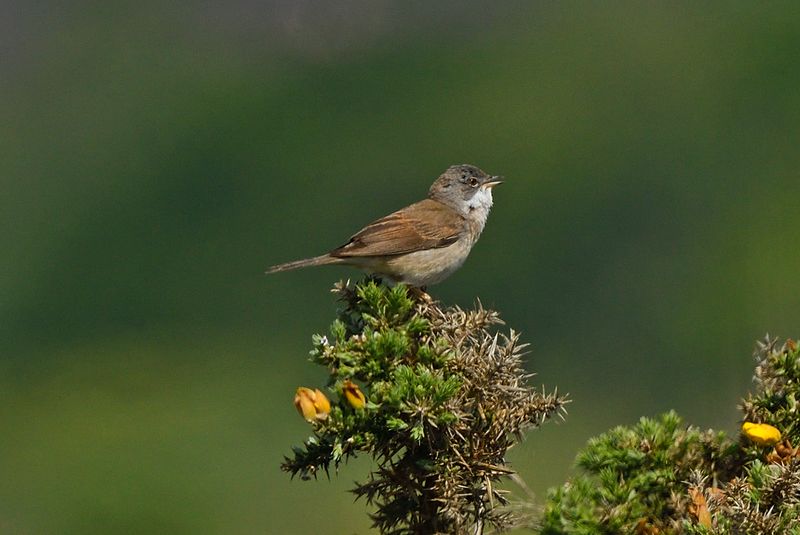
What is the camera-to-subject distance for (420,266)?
606 cm

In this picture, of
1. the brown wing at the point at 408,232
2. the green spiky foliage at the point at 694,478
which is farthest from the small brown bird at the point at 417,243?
the green spiky foliage at the point at 694,478

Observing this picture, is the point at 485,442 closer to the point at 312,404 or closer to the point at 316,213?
the point at 312,404

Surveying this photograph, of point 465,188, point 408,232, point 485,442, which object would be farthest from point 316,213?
point 485,442

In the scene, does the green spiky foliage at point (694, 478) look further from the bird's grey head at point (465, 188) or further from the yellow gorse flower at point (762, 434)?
the bird's grey head at point (465, 188)

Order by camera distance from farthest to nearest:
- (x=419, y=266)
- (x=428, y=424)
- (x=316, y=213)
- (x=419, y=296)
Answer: (x=316, y=213) < (x=419, y=266) < (x=419, y=296) < (x=428, y=424)

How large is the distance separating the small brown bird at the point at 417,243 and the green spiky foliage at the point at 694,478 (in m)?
2.73

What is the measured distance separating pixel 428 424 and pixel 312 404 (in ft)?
1.07

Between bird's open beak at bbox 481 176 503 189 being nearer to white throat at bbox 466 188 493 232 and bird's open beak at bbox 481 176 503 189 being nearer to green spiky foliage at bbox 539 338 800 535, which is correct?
white throat at bbox 466 188 493 232

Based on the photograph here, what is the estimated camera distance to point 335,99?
53.9ft

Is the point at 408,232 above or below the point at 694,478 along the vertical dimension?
above

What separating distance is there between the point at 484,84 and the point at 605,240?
603 centimetres

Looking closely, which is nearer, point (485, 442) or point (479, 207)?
point (485, 442)

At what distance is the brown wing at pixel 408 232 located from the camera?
5.87 m

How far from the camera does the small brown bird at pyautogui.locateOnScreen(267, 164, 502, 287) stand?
5852 millimetres
